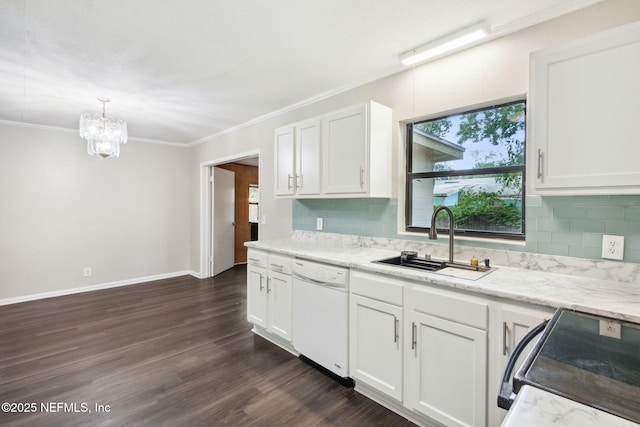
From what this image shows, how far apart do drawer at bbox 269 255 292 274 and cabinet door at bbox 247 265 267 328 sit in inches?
5.6

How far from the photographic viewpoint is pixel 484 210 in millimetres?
2248

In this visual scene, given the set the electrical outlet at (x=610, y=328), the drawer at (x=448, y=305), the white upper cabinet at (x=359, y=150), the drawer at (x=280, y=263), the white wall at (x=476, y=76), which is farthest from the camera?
the drawer at (x=280, y=263)

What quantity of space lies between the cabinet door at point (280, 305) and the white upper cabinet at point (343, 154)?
2.72 feet

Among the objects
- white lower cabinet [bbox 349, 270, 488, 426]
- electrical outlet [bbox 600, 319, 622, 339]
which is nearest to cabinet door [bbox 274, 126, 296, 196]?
white lower cabinet [bbox 349, 270, 488, 426]

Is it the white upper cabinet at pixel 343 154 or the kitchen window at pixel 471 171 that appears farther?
the white upper cabinet at pixel 343 154

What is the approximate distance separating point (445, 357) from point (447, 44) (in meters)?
1.99

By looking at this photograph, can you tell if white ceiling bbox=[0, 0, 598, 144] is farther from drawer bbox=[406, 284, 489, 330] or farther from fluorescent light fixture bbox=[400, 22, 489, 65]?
drawer bbox=[406, 284, 489, 330]

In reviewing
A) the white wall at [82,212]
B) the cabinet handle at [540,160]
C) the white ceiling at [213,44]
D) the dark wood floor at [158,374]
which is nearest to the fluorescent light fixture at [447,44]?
the white ceiling at [213,44]

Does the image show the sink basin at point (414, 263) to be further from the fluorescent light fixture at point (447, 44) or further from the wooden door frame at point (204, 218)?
the wooden door frame at point (204, 218)

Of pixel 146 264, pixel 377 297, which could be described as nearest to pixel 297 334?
pixel 377 297

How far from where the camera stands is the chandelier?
319cm

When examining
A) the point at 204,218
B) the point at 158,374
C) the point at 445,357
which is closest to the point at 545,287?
the point at 445,357

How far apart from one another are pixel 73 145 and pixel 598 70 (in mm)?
5893

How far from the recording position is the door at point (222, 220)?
5.53 metres
